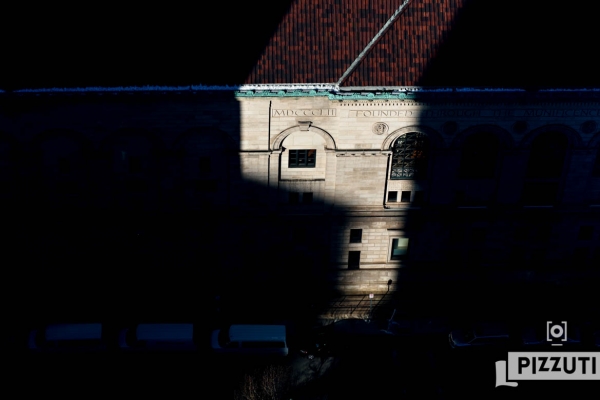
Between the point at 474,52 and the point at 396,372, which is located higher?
the point at 474,52

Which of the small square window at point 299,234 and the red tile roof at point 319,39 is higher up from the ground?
the red tile roof at point 319,39

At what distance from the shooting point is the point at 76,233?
2235 inches

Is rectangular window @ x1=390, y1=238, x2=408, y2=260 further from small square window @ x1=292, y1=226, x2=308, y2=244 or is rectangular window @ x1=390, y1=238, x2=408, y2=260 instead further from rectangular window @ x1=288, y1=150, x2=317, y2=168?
rectangular window @ x1=288, y1=150, x2=317, y2=168

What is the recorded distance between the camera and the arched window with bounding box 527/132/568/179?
5425 centimetres

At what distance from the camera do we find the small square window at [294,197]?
5594 centimetres

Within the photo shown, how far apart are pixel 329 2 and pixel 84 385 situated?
33873 mm

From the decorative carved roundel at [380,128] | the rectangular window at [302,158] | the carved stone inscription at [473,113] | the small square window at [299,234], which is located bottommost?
the small square window at [299,234]

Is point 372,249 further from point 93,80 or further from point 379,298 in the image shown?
point 93,80

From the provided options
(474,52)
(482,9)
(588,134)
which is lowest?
(588,134)

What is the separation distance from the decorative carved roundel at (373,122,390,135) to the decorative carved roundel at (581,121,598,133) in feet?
48.9

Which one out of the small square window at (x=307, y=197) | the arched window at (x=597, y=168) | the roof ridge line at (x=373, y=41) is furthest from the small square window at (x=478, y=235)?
the roof ridge line at (x=373, y=41)

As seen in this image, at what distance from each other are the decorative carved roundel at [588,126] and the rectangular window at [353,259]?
20194 millimetres

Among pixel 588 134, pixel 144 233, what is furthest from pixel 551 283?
pixel 144 233

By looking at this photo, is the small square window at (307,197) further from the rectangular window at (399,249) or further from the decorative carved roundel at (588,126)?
the decorative carved roundel at (588,126)
